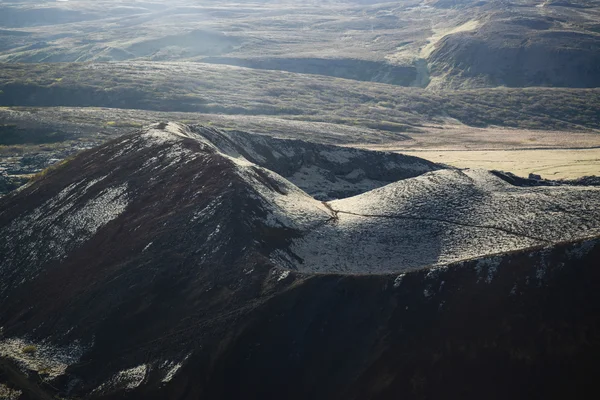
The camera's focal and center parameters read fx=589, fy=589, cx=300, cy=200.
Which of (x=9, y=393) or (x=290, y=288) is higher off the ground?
(x=290, y=288)

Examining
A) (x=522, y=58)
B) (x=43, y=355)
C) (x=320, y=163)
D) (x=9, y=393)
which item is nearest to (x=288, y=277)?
(x=43, y=355)

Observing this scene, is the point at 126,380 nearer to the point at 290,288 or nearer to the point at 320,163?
the point at 290,288

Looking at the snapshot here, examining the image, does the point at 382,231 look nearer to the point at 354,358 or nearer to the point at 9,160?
the point at 354,358

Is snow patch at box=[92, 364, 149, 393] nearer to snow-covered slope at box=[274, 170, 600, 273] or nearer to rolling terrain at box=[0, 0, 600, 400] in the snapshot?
rolling terrain at box=[0, 0, 600, 400]

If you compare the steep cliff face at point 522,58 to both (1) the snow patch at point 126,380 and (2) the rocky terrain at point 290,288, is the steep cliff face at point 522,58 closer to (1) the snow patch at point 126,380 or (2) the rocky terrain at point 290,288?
(2) the rocky terrain at point 290,288

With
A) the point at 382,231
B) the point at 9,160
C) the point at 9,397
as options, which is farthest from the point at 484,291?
the point at 9,160
